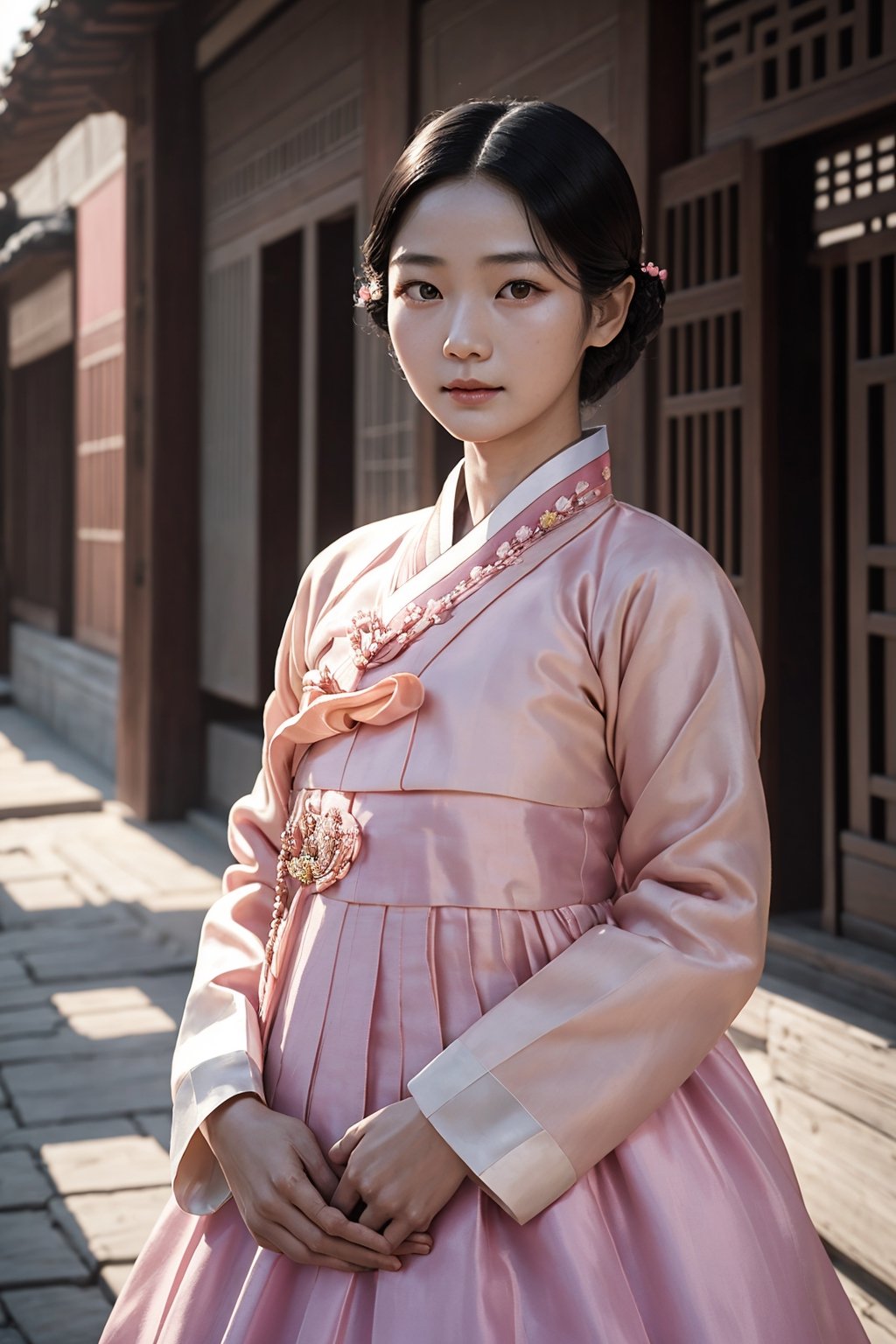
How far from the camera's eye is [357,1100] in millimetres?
1503

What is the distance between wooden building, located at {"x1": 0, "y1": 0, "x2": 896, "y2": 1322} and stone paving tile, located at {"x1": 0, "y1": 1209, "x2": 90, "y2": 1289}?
1472mm

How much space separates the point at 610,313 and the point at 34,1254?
7.74 feet

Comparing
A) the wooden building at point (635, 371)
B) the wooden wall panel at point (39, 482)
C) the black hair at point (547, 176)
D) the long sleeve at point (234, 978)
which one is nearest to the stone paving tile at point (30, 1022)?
the wooden building at point (635, 371)

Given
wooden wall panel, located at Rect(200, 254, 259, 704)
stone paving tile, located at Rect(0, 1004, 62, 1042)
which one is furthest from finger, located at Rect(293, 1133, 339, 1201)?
wooden wall panel, located at Rect(200, 254, 259, 704)

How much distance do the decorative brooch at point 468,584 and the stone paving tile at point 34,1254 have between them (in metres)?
1.92

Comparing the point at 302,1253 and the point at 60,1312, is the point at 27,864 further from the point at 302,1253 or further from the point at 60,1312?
the point at 302,1253

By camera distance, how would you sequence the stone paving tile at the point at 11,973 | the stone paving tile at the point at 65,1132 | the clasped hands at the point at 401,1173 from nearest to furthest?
the clasped hands at the point at 401,1173 → the stone paving tile at the point at 65,1132 → the stone paving tile at the point at 11,973

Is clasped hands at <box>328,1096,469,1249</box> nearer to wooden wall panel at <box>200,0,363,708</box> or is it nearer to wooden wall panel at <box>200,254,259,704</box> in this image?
wooden wall panel at <box>200,0,363,708</box>

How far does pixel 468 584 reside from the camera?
160cm

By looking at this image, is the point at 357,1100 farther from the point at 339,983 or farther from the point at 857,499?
the point at 857,499

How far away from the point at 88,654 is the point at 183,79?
472cm

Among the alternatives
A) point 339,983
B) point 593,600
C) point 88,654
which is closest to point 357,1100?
point 339,983

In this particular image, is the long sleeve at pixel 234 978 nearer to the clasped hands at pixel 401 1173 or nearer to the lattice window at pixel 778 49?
the clasped hands at pixel 401 1173

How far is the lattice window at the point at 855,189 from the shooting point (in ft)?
11.2
